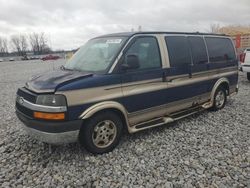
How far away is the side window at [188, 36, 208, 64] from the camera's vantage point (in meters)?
5.61

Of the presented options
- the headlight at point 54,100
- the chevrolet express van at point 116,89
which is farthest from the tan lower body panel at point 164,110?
the headlight at point 54,100

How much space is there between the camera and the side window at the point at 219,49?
242 inches

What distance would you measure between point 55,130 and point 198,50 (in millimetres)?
3843

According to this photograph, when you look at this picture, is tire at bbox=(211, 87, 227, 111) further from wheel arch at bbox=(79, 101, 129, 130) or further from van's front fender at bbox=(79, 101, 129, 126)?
van's front fender at bbox=(79, 101, 129, 126)

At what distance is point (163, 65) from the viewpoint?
4812mm

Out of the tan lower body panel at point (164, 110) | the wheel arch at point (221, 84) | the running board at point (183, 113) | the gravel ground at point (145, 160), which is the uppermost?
the wheel arch at point (221, 84)

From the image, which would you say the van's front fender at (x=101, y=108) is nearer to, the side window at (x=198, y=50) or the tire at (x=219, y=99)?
the side window at (x=198, y=50)

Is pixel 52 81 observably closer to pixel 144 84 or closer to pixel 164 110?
pixel 144 84

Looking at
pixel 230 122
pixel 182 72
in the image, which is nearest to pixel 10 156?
pixel 182 72

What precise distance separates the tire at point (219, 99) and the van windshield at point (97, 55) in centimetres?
335

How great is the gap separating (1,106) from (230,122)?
691cm

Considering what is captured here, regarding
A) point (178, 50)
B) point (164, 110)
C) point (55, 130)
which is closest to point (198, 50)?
point (178, 50)

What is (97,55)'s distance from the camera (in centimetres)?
460

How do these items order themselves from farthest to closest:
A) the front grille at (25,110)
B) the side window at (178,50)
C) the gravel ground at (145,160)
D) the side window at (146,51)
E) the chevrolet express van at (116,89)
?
1. the side window at (178,50)
2. the side window at (146,51)
3. the front grille at (25,110)
4. the chevrolet express van at (116,89)
5. the gravel ground at (145,160)
